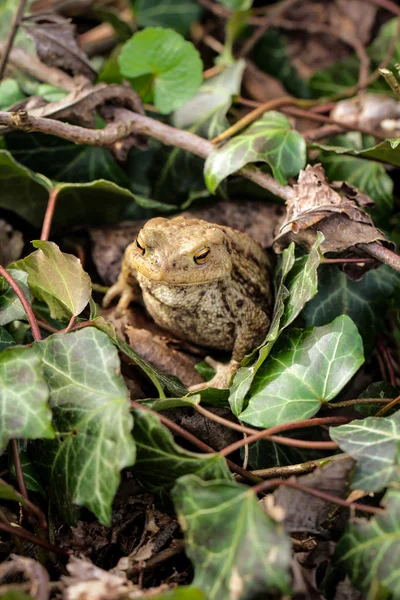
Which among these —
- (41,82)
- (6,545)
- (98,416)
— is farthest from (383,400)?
(41,82)

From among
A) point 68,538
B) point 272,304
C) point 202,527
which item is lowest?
point 68,538

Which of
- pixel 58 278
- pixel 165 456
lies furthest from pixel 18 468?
pixel 58 278

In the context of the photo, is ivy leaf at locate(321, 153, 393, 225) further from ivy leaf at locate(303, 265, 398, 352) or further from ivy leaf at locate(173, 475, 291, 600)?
ivy leaf at locate(173, 475, 291, 600)

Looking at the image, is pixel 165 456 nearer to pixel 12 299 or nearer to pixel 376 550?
pixel 376 550

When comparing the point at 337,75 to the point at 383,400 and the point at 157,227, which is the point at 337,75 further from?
the point at 383,400

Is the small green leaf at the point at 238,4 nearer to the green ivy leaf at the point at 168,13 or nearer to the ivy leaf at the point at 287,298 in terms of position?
the green ivy leaf at the point at 168,13

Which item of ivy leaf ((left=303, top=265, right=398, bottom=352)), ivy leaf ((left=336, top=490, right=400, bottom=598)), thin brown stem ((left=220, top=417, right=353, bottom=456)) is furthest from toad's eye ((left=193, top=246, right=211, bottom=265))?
ivy leaf ((left=336, top=490, right=400, bottom=598))

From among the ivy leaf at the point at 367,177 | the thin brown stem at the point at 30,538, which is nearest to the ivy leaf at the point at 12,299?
the thin brown stem at the point at 30,538
